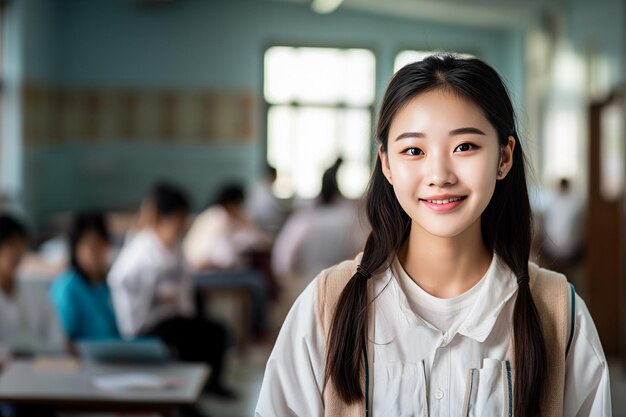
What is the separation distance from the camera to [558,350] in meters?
1.51

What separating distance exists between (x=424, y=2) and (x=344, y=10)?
4.92 ft

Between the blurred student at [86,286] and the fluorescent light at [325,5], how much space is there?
26.1 ft

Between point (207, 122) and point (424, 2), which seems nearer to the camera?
point (424, 2)

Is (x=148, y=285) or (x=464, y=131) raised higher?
(x=464, y=131)

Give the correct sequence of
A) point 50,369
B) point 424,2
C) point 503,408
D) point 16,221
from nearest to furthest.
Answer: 1. point 503,408
2. point 50,369
3. point 16,221
4. point 424,2

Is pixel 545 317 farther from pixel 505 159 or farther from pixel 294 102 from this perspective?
pixel 294 102

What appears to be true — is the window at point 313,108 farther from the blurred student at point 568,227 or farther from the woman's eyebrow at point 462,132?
the woman's eyebrow at point 462,132

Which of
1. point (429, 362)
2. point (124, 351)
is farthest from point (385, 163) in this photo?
point (124, 351)

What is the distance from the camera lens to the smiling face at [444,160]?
147cm

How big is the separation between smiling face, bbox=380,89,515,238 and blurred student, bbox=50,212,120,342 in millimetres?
3044

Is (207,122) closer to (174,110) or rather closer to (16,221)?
(174,110)

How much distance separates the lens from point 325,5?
480 inches

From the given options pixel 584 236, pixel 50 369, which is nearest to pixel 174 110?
pixel 584 236

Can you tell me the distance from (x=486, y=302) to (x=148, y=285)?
3914 mm
